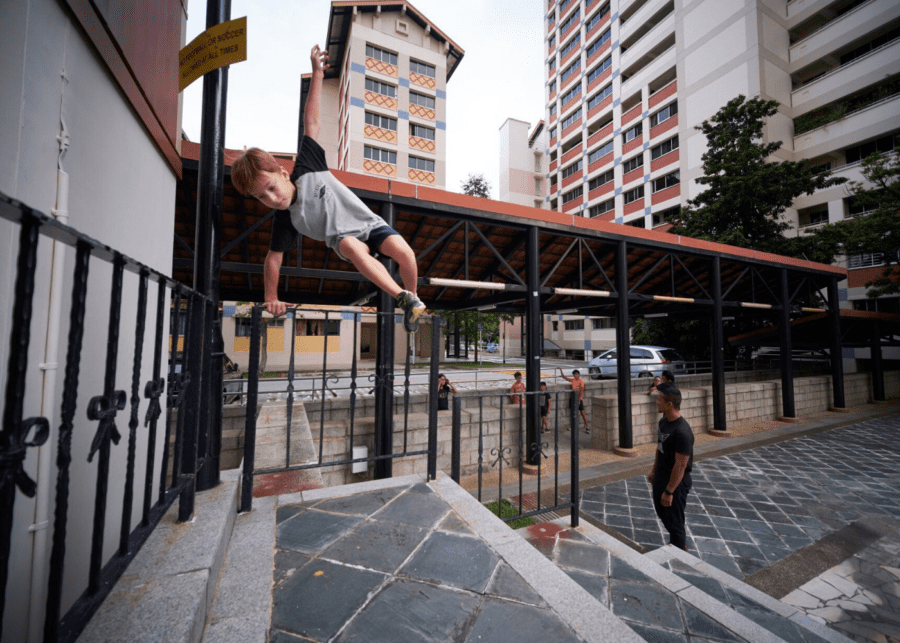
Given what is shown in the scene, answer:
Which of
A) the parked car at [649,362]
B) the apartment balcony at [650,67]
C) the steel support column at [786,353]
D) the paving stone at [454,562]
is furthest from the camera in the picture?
the apartment balcony at [650,67]

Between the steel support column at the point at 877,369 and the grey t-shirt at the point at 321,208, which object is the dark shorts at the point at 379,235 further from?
the steel support column at the point at 877,369

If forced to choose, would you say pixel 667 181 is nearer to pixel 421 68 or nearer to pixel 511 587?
pixel 421 68

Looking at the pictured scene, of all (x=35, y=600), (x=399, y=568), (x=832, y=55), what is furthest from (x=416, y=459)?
(x=832, y=55)

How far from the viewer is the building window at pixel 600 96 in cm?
2968

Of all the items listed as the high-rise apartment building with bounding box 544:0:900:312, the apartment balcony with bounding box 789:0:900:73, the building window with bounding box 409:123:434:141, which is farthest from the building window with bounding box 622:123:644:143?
the building window with bounding box 409:123:434:141

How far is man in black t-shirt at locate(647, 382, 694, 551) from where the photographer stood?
3.76 meters

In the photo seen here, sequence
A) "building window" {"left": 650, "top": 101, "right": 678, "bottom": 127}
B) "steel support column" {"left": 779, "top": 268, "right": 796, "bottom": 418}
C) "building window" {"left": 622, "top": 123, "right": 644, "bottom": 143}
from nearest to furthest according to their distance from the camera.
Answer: "steel support column" {"left": 779, "top": 268, "right": 796, "bottom": 418} → "building window" {"left": 650, "top": 101, "right": 678, "bottom": 127} → "building window" {"left": 622, "top": 123, "right": 644, "bottom": 143}

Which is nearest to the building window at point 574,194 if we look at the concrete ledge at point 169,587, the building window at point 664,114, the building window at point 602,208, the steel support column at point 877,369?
the building window at point 602,208

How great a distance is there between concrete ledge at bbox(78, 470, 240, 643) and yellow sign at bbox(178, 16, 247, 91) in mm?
2878

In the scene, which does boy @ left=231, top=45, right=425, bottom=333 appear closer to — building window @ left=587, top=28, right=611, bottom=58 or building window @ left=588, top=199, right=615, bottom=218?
building window @ left=588, top=199, right=615, bottom=218

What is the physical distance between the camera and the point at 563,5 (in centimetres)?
3469

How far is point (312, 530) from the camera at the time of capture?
2.37 meters

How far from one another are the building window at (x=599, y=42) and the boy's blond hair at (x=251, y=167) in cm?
3760

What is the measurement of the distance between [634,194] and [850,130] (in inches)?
437
